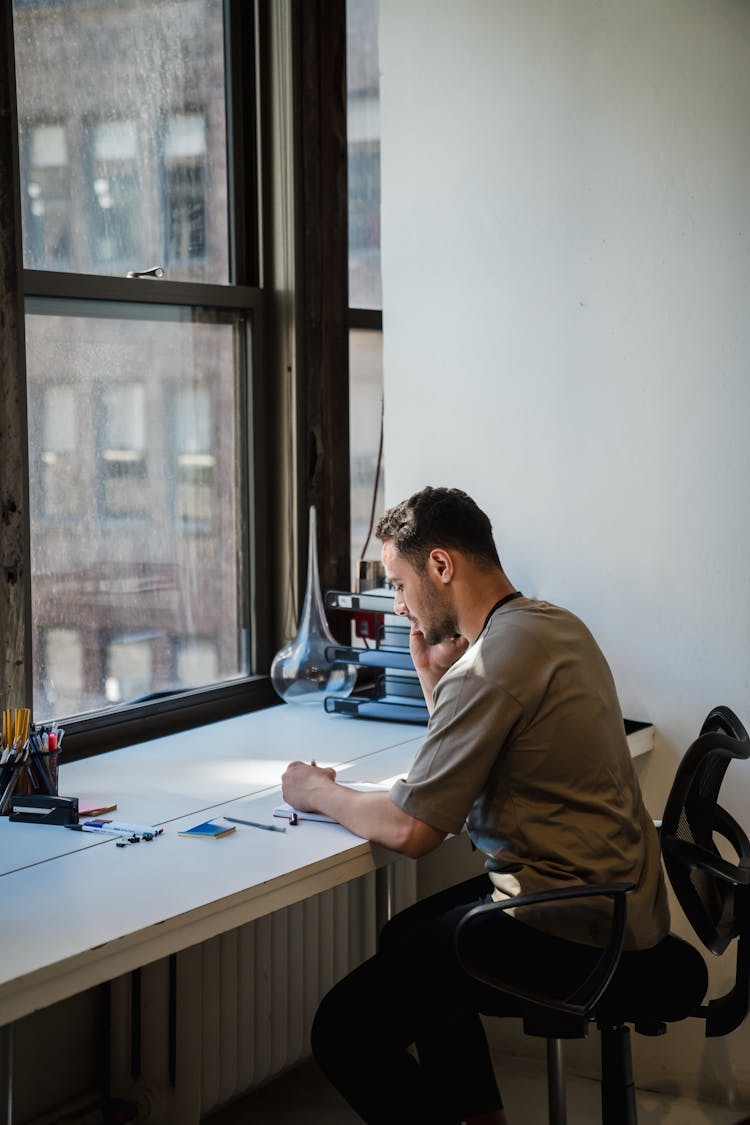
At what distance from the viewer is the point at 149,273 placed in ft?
9.30

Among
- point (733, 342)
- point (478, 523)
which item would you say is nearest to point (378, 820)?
point (478, 523)

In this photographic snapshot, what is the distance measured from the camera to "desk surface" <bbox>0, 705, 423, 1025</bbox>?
1.59 m

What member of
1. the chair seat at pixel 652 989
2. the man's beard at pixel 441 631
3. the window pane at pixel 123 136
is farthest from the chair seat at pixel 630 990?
the window pane at pixel 123 136

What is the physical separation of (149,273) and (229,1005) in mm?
1580

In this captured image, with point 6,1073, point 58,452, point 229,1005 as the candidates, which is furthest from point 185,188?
point 6,1073

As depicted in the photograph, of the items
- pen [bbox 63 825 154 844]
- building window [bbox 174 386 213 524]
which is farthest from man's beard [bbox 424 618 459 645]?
building window [bbox 174 386 213 524]

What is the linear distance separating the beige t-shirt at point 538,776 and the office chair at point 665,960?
2.6 inches

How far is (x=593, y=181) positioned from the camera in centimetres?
277

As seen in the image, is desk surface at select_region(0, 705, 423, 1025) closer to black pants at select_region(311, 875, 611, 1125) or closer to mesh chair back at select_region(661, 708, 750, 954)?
black pants at select_region(311, 875, 611, 1125)

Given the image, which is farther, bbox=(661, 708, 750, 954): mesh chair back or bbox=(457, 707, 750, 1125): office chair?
bbox=(661, 708, 750, 954): mesh chair back

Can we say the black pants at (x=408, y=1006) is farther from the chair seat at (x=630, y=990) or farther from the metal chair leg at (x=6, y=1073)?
the metal chair leg at (x=6, y=1073)

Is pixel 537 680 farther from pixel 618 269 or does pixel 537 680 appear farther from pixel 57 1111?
pixel 57 1111

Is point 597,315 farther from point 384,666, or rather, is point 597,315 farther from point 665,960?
point 665,960

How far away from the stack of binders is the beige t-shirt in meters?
0.84
